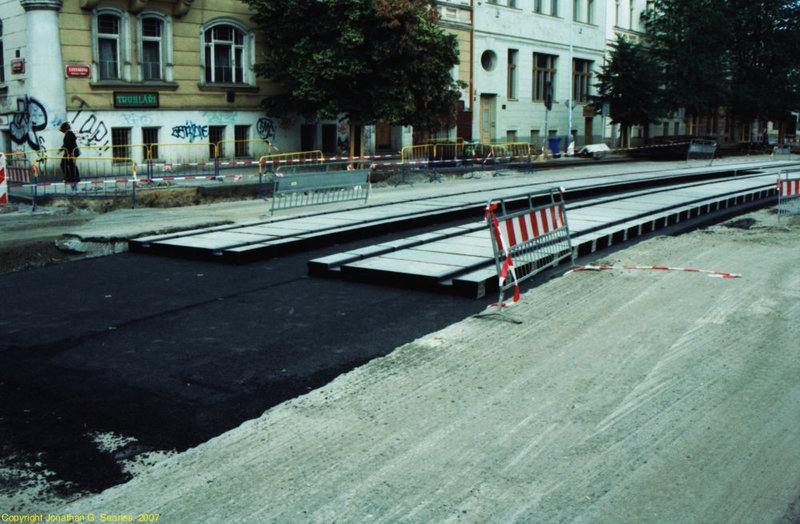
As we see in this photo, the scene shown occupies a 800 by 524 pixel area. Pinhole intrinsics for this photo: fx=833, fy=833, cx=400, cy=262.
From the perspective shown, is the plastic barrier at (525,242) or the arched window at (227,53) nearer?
the plastic barrier at (525,242)

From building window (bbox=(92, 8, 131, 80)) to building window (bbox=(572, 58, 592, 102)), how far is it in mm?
29390

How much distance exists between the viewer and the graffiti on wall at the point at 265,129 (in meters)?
30.2

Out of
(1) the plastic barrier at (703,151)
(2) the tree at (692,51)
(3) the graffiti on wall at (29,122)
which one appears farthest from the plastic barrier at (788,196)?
(2) the tree at (692,51)

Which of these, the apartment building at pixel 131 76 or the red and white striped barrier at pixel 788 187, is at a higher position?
the apartment building at pixel 131 76

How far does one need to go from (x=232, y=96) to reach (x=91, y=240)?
17278 millimetres

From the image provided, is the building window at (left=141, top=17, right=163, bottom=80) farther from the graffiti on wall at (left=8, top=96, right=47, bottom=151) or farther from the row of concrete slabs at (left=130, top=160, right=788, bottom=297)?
the row of concrete slabs at (left=130, top=160, right=788, bottom=297)

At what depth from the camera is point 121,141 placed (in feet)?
86.7

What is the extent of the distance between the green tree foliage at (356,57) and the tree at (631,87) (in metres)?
15.3

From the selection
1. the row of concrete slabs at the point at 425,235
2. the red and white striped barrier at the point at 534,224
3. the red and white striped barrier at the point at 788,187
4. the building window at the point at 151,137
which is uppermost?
the building window at the point at 151,137

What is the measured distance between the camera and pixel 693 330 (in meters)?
7.66

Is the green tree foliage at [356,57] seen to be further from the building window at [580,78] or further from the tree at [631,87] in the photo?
the building window at [580,78]

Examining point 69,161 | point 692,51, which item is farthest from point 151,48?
point 692,51

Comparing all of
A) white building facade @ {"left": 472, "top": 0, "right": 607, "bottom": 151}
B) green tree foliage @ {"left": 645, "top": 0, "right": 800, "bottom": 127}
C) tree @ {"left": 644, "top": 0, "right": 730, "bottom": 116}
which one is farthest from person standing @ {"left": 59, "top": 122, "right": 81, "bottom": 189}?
tree @ {"left": 644, "top": 0, "right": 730, "bottom": 116}

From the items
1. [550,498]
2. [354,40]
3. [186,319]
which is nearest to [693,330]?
[550,498]
